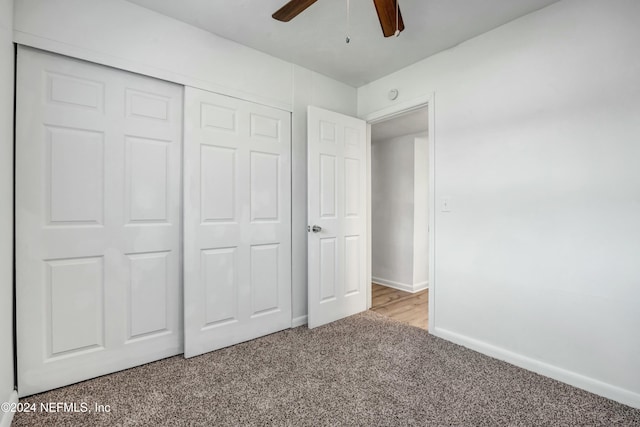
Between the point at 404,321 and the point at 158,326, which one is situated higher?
the point at 158,326

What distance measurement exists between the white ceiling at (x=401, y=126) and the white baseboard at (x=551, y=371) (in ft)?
7.51

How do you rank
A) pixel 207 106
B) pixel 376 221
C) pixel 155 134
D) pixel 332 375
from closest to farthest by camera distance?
pixel 332 375 → pixel 155 134 → pixel 207 106 → pixel 376 221

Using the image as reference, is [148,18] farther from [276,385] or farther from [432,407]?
[432,407]

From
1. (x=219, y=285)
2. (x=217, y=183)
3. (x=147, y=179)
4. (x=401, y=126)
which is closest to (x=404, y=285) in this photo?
(x=401, y=126)

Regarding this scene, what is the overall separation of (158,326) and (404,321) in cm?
219

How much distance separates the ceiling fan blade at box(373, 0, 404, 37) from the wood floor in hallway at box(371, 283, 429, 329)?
97.2 inches

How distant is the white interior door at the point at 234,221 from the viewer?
2.26 meters

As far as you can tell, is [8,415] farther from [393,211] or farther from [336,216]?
[393,211]

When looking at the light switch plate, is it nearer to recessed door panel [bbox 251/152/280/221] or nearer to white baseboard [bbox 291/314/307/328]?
recessed door panel [bbox 251/152/280/221]

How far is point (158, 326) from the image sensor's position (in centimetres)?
218

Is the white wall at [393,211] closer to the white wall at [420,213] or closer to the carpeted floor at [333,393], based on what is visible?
the white wall at [420,213]

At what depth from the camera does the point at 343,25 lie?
2.25 meters

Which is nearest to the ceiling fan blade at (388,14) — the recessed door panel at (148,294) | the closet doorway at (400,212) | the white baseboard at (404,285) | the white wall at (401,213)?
the recessed door panel at (148,294)

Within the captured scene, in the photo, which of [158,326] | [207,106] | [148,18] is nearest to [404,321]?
[158,326]
